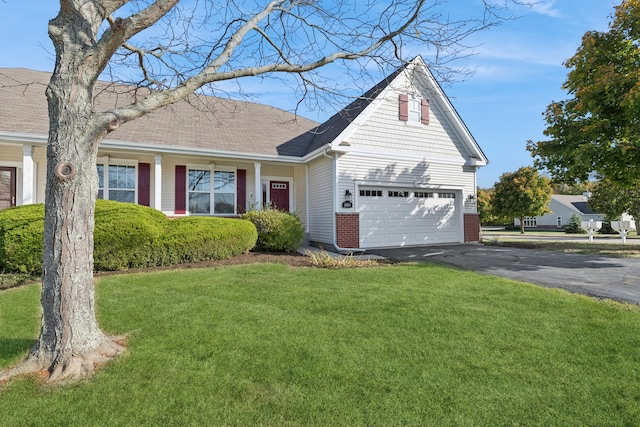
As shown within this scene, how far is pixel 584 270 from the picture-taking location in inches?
292

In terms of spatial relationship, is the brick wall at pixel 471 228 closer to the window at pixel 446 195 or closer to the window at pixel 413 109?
the window at pixel 446 195

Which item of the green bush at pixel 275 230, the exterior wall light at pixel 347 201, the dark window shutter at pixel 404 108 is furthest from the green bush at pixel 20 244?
the dark window shutter at pixel 404 108

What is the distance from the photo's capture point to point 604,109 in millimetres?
10047

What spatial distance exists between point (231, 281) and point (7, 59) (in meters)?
5.34

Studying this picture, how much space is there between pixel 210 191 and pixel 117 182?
2.99m

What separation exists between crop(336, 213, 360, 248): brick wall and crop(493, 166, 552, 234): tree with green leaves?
62.1 feet

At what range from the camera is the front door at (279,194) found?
1340 cm

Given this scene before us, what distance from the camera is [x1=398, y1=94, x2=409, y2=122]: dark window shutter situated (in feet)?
40.9

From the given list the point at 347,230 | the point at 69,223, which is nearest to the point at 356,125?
the point at 347,230

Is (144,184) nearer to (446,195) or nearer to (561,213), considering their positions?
(446,195)

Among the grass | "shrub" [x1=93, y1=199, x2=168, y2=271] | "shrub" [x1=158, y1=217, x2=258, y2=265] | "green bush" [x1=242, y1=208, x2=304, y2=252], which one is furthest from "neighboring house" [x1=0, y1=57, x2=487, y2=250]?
"shrub" [x1=93, y1=199, x2=168, y2=271]

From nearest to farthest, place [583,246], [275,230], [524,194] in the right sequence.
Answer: [275,230] → [583,246] → [524,194]

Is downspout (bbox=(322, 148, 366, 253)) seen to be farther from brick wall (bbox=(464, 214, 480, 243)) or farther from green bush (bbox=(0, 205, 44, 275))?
green bush (bbox=(0, 205, 44, 275))

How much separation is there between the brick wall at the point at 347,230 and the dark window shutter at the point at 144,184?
21.5 feet
